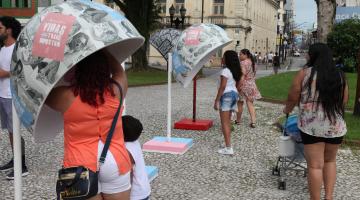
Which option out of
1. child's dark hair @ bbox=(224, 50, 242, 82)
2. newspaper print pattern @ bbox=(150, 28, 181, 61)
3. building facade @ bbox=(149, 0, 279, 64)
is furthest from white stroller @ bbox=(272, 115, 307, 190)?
building facade @ bbox=(149, 0, 279, 64)

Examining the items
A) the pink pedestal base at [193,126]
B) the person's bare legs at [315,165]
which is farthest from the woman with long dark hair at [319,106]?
the pink pedestal base at [193,126]

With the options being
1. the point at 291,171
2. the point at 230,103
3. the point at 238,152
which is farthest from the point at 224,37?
the point at 291,171

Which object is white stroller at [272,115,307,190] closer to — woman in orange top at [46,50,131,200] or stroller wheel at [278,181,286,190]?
stroller wheel at [278,181,286,190]

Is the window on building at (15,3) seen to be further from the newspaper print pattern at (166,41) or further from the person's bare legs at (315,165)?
the person's bare legs at (315,165)

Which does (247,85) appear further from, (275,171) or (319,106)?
(319,106)

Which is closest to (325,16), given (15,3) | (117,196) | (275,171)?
(275,171)

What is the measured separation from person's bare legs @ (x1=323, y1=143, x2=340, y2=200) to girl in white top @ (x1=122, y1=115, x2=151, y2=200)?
2052mm

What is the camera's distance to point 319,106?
4309mm

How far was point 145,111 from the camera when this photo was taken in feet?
37.8

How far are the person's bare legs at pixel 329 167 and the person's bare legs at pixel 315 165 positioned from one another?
0.30ft

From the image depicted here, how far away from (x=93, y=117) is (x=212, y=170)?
381cm

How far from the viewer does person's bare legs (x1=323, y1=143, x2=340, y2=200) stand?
14.6 feet

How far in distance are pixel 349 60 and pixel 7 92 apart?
24.8 m

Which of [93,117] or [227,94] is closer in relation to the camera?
[93,117]
